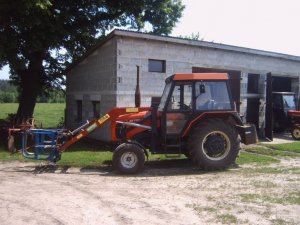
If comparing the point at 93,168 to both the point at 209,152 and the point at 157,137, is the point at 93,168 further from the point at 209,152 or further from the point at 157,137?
the point at 209,152

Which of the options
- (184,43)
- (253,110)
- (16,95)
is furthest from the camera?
(16,95)

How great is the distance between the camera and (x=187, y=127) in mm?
10039

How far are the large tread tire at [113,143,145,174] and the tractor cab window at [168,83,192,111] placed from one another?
4.59ft

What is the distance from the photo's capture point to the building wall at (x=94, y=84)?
15203mm

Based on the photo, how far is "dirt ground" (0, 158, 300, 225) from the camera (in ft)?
20.0

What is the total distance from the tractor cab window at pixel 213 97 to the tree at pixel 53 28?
652 cm

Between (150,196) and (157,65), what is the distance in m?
9.21

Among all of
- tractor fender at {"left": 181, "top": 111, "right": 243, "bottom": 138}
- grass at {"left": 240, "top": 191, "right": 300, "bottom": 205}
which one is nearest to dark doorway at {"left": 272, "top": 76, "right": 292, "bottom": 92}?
tractor fender at {"left": 181, "top": 111, "right": 243, "bottom": 138}

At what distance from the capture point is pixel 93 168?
10500 millimetres

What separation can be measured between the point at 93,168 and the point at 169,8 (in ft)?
46.7

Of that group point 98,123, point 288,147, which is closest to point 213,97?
point 98,123

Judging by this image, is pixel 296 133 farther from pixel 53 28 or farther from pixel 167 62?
pixel 53 28

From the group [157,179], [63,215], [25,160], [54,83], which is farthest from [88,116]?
[63,215]

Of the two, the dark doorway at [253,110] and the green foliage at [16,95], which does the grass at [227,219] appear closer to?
the dark doorway at [253,110]
